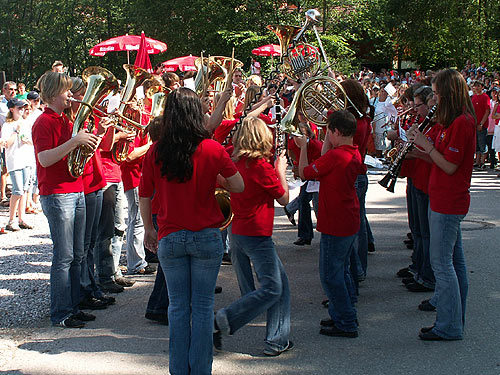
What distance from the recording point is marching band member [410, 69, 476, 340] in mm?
4344

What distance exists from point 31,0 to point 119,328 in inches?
1212

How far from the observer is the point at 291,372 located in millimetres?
4070

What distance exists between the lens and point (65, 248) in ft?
16.0

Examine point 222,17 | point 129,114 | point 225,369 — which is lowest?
point 225,369

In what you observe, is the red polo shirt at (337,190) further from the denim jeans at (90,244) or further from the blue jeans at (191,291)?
the denim jeans at (90,244)

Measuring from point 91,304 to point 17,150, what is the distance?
14.1ft

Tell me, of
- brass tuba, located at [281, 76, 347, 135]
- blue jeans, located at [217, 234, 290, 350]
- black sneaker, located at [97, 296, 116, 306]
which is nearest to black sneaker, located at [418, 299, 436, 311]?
blue jeans, located at [217, 234, 290, 350]

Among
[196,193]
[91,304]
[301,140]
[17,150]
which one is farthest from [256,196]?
[17,150]

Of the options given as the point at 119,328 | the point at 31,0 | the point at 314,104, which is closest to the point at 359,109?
the point at 314,104

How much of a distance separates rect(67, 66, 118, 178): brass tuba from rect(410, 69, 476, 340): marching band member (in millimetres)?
2479

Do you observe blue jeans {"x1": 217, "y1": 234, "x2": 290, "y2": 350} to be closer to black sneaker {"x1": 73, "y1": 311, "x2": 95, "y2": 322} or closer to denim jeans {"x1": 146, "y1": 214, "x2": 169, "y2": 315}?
denim jeans {"x1": 146, "y1": 214, "x2": 169, "y2": 315}

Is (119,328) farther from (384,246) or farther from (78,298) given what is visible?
(384,246)

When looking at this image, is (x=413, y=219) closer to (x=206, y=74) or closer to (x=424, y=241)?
(x=424, y=241)

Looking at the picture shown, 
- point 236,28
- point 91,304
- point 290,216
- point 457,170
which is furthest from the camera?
point 236,28
